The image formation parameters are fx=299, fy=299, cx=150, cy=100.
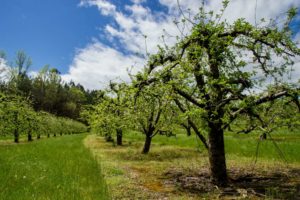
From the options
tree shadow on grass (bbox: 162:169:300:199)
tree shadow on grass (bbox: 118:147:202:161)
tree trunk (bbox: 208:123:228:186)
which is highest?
tree trunk (bbox: 208:123:228:186)

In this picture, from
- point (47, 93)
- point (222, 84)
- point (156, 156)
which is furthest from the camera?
point (47, 93)

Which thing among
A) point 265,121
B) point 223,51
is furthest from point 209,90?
point 265,121

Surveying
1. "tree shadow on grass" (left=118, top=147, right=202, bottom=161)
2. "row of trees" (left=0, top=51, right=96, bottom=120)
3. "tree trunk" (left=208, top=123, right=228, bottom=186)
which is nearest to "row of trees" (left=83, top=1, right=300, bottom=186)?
"tree trunk" (left=208, top=123, right=228, bottom=186)

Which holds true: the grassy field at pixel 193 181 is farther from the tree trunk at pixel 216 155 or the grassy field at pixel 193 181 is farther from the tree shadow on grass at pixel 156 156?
the tree shadow on grass at pixel 156 156

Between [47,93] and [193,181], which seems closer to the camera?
[193,181]

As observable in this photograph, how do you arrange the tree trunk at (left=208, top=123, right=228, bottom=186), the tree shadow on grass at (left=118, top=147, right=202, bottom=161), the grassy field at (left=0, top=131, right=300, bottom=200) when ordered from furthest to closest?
the tree shadow on grass at (left=118, top=147, right=202, bottom=161), the tree trunk at (left=208, top=123, right=228, bottom=186), the grassy field at (left=0, top=131, right=300, bottom=200)

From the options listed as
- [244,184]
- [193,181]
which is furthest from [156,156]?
[244,184]

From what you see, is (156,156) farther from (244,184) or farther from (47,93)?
(47,93)

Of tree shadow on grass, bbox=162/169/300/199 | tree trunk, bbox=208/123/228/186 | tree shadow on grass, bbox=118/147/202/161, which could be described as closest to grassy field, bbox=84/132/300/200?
tree shadow on grass, bbox=162/169/300/199

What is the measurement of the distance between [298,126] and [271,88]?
1.57 m

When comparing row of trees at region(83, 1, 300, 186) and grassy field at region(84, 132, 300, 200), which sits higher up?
row of trees at region(83, 1, 300, 186)

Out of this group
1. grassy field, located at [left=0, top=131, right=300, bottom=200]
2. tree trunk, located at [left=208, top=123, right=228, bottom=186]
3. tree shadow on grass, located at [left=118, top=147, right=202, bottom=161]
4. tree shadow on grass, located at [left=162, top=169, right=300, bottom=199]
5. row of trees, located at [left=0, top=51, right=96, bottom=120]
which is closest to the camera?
grassy field, located at [left=0, top=131, right=300, bottom=200]

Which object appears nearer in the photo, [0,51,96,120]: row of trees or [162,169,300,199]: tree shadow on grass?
[162,169,300,199]: tree shadow on grass

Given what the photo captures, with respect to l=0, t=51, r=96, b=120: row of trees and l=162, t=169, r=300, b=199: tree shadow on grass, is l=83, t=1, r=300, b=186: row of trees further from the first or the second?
l=0, t=51, r=96, b=120: row of trees
